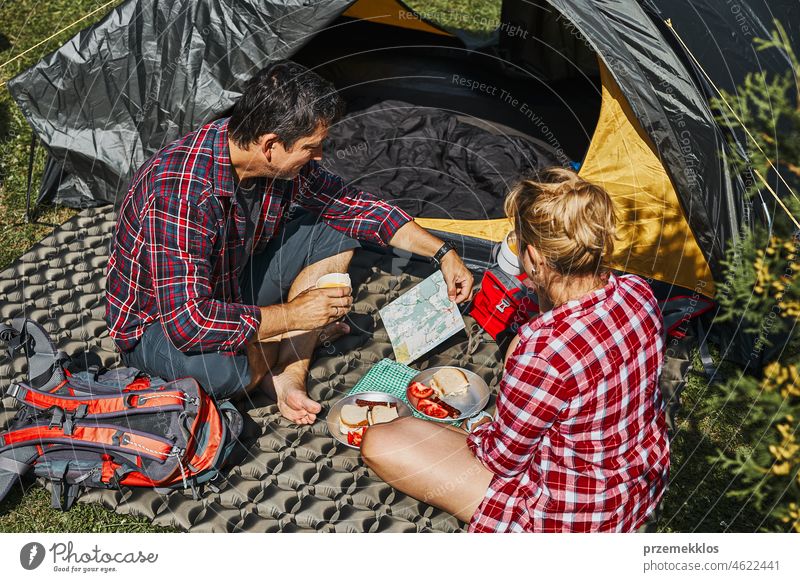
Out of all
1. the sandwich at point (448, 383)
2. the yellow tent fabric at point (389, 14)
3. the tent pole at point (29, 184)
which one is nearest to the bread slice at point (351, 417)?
the sandwich at point (448, 383)

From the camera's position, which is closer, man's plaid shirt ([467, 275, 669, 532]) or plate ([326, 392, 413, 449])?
man's plaid shirt ([467, 275, 669, 532])

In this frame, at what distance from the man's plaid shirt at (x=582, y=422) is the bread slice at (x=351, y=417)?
66cm

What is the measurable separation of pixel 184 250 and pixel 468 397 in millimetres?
1128

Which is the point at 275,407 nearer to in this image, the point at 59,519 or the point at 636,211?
the point at 59,519

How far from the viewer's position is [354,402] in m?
2.99

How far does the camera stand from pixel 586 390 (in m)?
2.06

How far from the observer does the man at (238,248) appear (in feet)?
8.60

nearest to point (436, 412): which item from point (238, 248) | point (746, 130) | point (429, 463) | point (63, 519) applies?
point (429, 463)

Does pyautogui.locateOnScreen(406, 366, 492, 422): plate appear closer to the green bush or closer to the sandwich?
the sandwich

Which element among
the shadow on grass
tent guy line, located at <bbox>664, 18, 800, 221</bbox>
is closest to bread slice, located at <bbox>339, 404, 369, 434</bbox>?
the shadow on grass

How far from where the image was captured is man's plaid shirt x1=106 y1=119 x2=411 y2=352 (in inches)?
103

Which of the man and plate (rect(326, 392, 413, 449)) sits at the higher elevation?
the man
